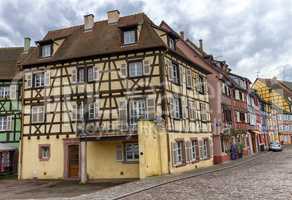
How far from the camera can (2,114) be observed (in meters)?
27.8

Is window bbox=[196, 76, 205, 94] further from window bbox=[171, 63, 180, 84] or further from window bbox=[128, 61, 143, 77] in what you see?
window bbox=[128, 61, 143, 77]

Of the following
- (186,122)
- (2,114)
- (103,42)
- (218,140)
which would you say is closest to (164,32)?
(103,42)

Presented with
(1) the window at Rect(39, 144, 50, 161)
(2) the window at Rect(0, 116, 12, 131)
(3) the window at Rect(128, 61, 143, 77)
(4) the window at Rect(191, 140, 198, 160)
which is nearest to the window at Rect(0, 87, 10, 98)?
(2) the window at Rect(0, 116, 12, 131)

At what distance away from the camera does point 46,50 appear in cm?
2380

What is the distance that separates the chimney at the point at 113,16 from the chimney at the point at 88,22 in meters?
1.35

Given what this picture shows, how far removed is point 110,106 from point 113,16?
779 cm

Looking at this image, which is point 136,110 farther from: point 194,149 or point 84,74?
point 194,149

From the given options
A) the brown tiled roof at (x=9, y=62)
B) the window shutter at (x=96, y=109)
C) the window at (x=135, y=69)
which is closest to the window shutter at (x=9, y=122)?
the brown tiled roof at (x=9, y=62)

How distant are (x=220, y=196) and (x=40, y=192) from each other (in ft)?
30.1

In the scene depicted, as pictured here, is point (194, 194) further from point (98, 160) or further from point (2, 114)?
point (2, 114)

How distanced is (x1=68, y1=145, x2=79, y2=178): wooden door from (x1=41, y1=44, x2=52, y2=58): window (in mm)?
7070

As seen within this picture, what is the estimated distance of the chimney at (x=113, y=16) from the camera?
24.5 metres

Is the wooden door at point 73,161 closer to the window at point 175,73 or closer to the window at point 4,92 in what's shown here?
the window at point 175,73

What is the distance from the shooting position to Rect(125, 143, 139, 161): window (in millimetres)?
19938
